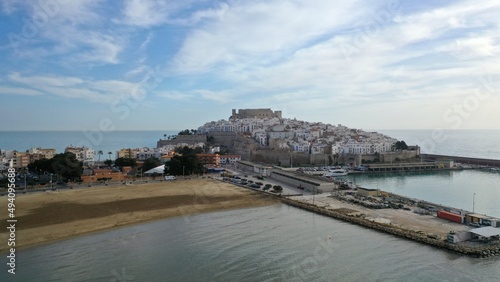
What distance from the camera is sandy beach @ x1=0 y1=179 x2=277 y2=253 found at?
37.9 ft

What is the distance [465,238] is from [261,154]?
82.9ft

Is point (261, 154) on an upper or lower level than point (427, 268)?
upper

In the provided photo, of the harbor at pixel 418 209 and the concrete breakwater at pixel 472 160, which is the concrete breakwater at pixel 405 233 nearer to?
the harbor at pixel 418 209

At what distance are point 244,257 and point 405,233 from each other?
4.95 m

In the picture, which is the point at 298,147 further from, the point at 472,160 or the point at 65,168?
the point at 65,168

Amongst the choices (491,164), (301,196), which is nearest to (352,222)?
(301,196)

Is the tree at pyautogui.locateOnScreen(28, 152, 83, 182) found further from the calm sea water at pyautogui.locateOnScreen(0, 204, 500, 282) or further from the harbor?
the harbor

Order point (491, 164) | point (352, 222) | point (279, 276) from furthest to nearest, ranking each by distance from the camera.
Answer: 1. point (491, 164)
2. point (352, 222)
3. point (279, 276)

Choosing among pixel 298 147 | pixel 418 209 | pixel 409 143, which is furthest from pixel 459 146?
pixel 418 209

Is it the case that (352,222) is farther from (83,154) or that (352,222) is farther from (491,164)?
(83,154)

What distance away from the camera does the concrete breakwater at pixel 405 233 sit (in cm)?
943

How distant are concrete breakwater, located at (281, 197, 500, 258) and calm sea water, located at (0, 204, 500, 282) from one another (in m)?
0.24

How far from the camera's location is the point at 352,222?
12602mm

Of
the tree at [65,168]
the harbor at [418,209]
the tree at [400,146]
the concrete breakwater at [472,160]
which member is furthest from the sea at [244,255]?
the tree at [400,146]
